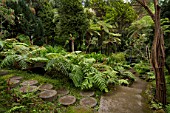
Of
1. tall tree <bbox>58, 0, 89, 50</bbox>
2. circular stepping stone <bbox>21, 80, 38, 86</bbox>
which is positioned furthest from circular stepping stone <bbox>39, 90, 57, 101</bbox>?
tall tree <bbox>58, 0, 89, 50</bbox>

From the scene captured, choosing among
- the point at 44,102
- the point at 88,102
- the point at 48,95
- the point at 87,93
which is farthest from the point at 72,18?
the point at 44,102

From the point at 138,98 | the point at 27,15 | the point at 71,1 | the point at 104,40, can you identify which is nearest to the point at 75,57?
the point at 138,98

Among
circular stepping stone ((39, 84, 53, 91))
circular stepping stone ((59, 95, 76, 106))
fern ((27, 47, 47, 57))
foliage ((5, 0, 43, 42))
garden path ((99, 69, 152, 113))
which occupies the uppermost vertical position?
foliage ((5, 0, 43, 42))

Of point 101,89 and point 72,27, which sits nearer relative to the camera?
point 101,89

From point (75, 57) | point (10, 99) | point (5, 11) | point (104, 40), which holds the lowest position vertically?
point (10, 99)

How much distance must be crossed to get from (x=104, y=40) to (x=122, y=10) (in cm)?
264

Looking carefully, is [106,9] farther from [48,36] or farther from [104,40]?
[48,36]

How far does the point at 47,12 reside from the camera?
39.9 feet

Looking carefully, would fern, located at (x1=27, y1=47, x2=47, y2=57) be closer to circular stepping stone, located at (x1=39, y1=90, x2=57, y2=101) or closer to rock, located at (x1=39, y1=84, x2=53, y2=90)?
rock, located at (x1=39, y1=84, x2=53, y2=90)

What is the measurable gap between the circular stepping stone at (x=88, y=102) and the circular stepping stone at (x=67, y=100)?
20 centimetres

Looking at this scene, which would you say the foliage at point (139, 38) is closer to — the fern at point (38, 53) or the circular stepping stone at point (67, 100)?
the fern at point (38, 53)

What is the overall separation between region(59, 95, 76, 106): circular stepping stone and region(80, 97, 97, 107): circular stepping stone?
7.8 inches

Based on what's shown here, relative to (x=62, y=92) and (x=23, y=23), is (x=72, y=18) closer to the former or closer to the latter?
(x=23, y=23)

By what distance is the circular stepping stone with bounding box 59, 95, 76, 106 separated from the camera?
3353mm
